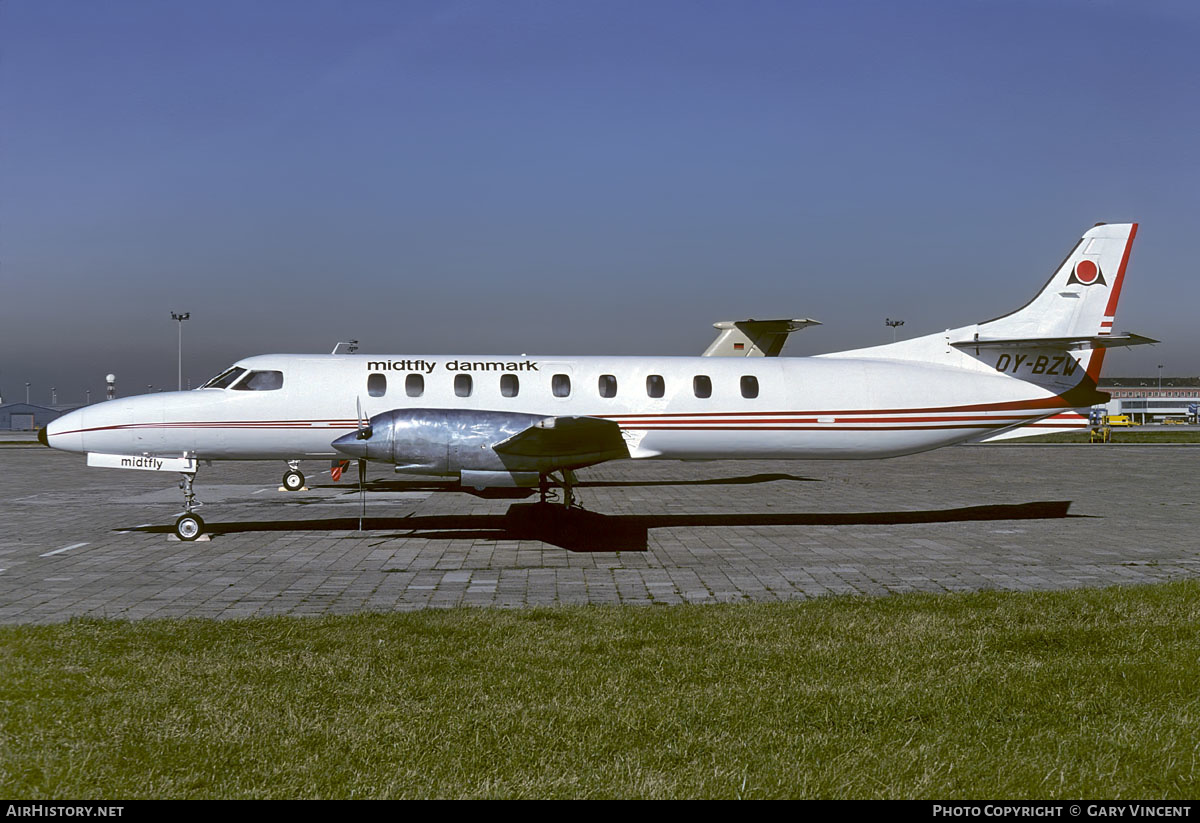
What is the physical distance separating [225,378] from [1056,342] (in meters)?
15.1

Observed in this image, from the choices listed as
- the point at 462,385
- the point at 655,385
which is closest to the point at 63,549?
the point at 462,385

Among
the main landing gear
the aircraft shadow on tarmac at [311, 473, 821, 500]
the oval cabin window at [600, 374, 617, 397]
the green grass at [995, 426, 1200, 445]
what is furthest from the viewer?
the green grass at [995, 426, 1200, 445]

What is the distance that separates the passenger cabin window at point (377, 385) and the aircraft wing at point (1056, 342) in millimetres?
10732

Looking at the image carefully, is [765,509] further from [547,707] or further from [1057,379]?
[547,707]

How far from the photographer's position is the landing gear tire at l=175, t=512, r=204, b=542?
14.8m

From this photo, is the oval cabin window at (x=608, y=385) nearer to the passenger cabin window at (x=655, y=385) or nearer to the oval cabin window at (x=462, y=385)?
the passenger cabin window at (x=655, y=385)

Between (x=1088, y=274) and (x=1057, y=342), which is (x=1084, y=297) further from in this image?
(x=1057, y=342)

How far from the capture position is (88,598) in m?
10.2

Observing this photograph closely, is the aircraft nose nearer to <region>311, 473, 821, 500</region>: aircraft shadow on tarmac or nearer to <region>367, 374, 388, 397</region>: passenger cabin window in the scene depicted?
<region>367, 374, 388, 397</region>: passenger cabin window

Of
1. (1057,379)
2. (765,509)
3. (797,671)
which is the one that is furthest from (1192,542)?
(797,671)

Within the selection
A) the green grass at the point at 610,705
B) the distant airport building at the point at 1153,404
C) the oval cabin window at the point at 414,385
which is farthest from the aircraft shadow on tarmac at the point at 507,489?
the distant airport building at the point at 1153,404

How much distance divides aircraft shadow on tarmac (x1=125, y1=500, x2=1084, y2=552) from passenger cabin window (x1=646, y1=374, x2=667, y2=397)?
2418 mm

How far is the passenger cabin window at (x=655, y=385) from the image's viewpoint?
1680 cm

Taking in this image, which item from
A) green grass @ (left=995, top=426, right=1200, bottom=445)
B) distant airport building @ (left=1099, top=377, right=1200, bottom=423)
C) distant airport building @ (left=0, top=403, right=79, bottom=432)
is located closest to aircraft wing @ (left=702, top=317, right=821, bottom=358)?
green grass @ (left=995, top=426, right=1200, bottom=445)
